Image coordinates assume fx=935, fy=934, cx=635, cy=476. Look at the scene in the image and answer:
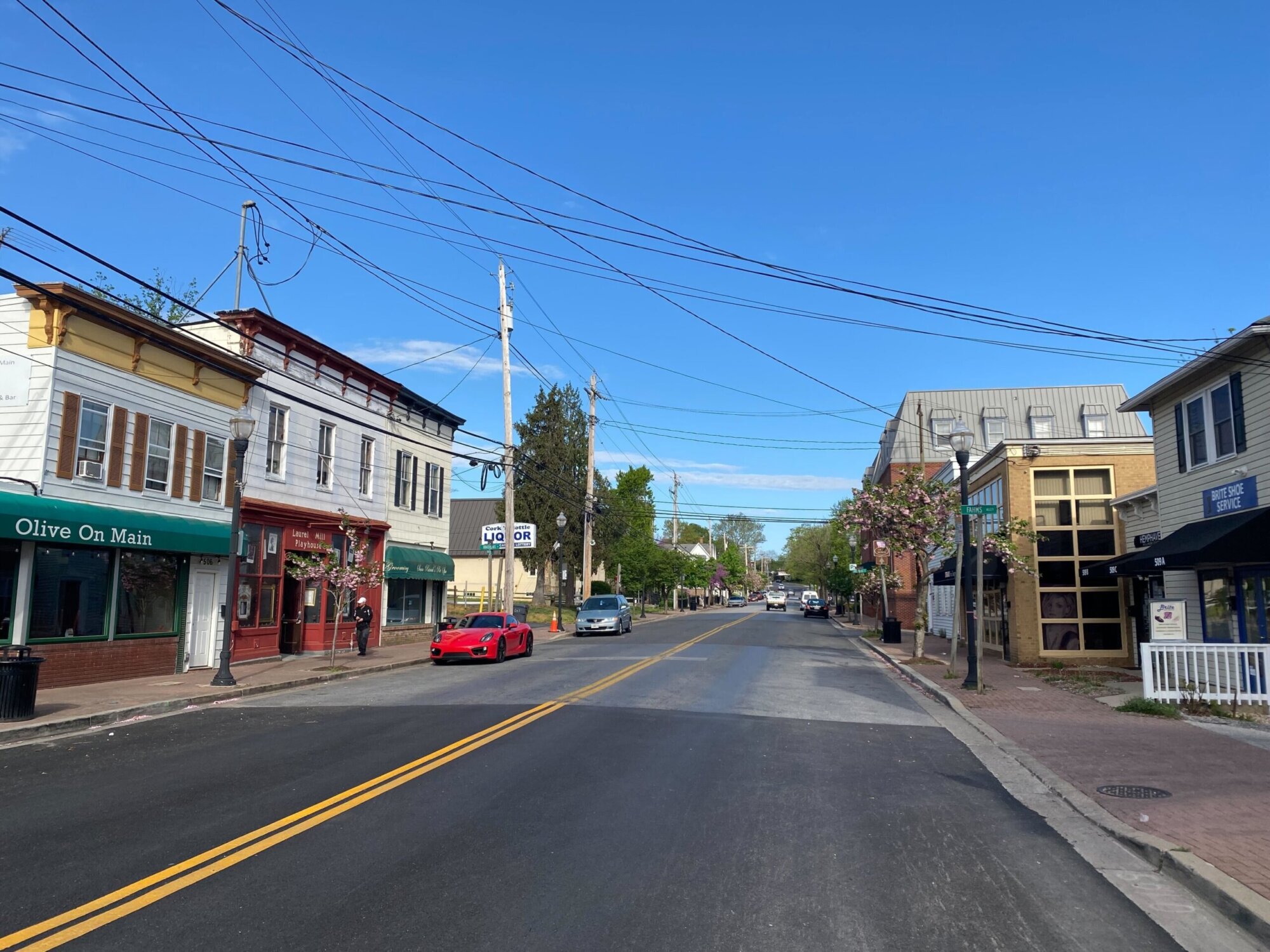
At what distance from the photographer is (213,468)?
22031mm

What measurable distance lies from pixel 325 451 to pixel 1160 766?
75.9ft

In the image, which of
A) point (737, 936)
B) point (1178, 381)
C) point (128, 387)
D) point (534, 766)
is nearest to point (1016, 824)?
point (737, 936)

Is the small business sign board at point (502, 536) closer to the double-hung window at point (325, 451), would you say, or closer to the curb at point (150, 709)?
the double-hung window at point (325, 451)

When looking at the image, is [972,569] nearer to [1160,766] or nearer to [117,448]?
[1160,766]

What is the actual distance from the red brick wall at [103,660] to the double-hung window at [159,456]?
3.34 meters

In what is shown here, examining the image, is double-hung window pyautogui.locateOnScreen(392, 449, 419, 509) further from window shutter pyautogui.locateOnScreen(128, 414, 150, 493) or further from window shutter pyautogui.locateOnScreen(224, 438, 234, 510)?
window shutter pyautogui.locateOnScreen(128, 414, 150, 493)

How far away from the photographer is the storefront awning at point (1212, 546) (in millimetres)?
14570

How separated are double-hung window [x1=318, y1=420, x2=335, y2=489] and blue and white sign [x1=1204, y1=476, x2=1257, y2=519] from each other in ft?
72.3

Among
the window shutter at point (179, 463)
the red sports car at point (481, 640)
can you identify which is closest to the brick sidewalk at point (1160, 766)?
the red sports car at point (481, 640)

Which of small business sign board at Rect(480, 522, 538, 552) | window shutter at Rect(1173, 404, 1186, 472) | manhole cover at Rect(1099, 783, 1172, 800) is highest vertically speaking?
window shutter at Rect(1173, 404, 1186, 472)

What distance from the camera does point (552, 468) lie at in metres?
56.8

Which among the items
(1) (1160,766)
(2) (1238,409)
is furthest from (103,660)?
(2) (1238,409)

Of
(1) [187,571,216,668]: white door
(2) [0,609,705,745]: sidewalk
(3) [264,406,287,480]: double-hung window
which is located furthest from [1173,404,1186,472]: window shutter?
(3) [264,406,287,480]: double-hung window

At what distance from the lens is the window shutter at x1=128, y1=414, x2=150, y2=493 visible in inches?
761
